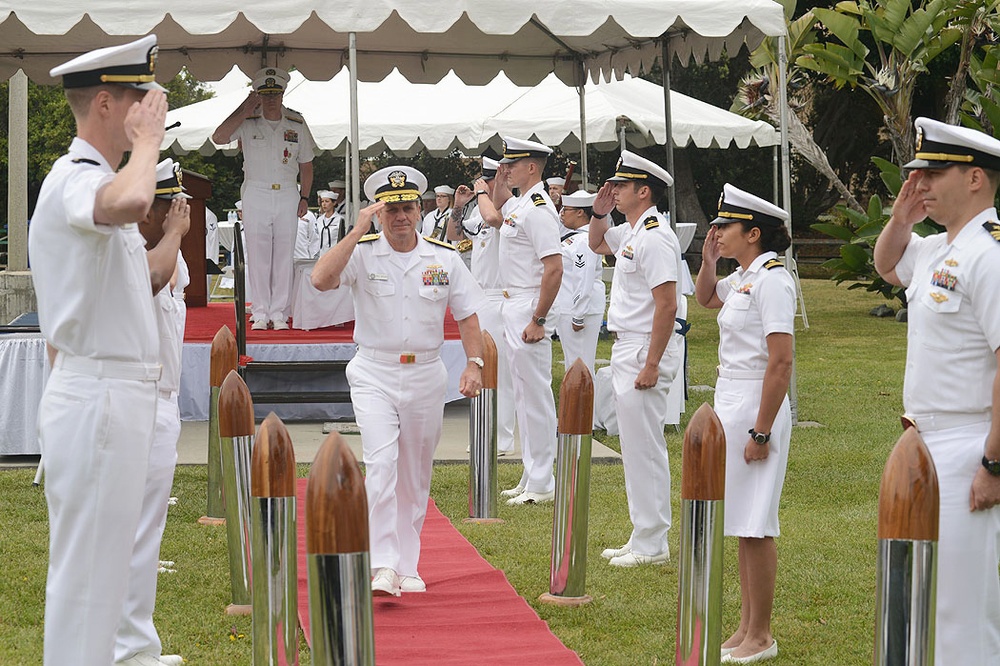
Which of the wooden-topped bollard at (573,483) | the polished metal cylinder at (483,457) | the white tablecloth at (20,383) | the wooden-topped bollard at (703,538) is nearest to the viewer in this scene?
the wooden-topped bollard at (703,538)

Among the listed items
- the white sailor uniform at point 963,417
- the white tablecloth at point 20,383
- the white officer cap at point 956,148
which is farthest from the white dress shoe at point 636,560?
the white tablecloth at point 20,383

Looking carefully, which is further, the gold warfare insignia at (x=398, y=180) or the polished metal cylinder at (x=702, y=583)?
the gold warfare insignia at (x=398, y=180)

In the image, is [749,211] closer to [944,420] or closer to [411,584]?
[944,420]

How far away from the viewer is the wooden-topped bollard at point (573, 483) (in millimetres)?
6555

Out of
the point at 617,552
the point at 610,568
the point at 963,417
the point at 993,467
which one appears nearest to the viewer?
the point at 993,467

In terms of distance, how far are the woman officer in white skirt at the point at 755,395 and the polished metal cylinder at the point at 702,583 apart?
828 millimetres

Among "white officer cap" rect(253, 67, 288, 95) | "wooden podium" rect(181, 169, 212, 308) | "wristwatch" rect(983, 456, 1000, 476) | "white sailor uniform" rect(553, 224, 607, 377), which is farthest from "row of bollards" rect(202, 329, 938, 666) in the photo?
"wooden podium" rect(181, 169, 212, 308)

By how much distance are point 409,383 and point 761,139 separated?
15.0m

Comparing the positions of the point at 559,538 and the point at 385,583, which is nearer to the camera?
the point at 385,583

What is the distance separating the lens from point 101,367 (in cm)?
396

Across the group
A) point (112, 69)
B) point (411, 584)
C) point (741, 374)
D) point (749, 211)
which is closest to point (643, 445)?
point (411, 584)

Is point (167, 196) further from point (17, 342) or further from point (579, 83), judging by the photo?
point (579, 83)

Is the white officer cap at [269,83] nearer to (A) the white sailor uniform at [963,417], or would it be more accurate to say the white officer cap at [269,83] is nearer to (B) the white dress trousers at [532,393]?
(B) the white dress trousers at [532,393]

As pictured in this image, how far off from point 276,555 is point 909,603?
2389 millimetres
